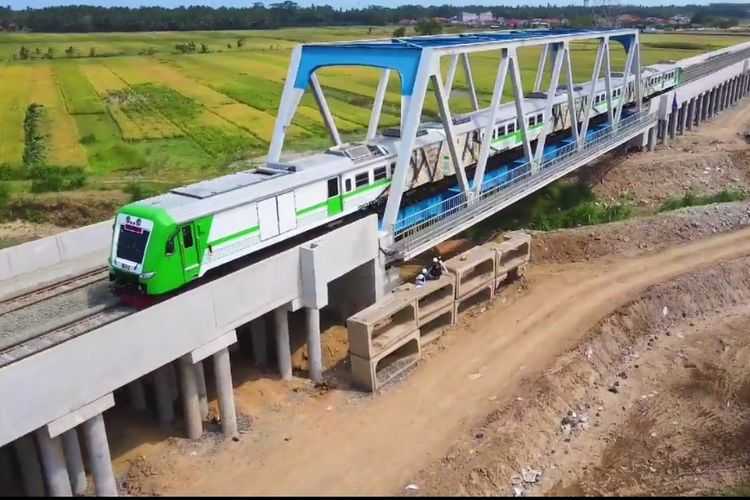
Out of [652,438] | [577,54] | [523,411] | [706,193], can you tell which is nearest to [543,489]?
[523,411]

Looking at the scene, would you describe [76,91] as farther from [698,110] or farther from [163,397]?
[163,397]

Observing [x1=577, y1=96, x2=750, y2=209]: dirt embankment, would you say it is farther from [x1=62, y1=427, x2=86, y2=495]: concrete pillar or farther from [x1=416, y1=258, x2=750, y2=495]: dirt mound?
[x1=62, y1=427, x2=86, y2=495]: concrete pillar

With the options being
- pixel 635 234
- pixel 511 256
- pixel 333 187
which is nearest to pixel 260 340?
pixel 333 187

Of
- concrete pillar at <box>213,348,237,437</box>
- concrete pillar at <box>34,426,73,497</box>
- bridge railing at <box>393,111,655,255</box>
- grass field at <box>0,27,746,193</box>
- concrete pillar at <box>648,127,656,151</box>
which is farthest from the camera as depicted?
grass field at <box>0,27,746,193</box>

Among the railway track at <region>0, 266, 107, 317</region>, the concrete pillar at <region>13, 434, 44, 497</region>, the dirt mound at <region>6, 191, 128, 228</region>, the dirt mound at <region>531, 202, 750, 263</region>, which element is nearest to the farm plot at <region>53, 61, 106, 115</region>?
the dirt mound at <region>6, 191, 128, 228</region>

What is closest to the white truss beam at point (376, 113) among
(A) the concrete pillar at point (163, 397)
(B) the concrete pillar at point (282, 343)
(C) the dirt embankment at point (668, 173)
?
(B) the concrete pillar at point (282, 343)

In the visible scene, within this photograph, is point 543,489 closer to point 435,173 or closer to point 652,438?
point 652,438
